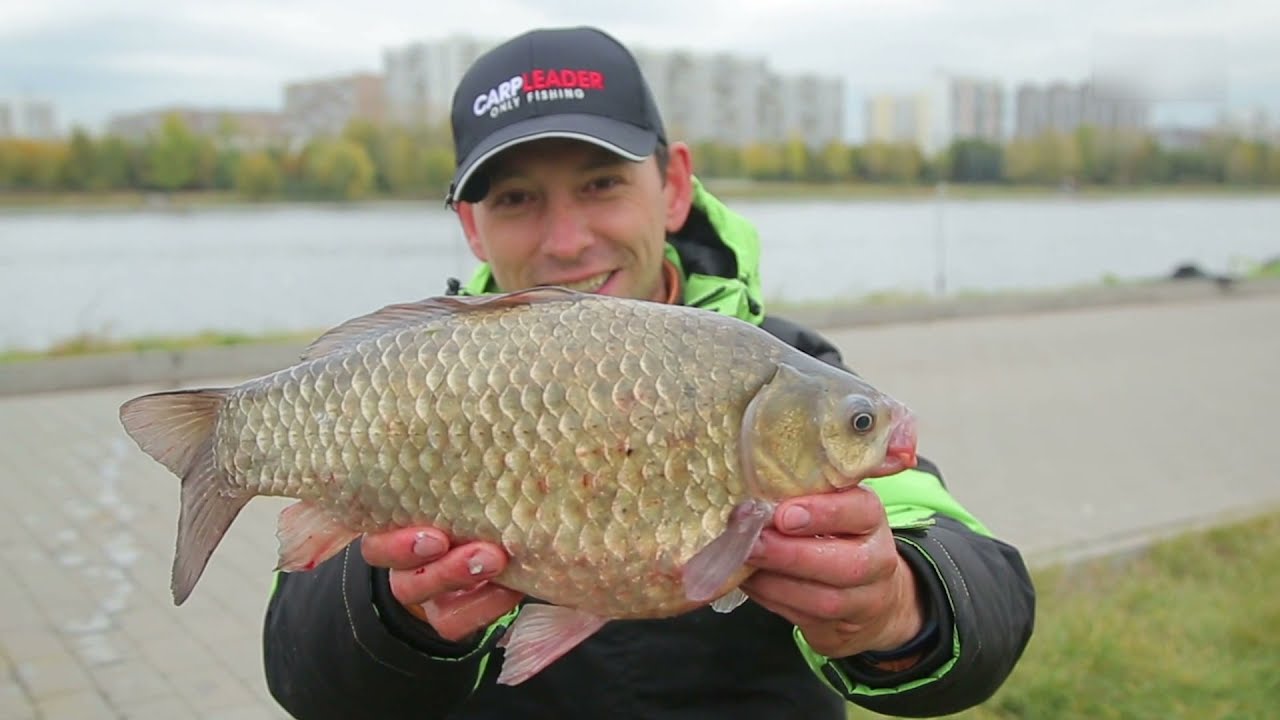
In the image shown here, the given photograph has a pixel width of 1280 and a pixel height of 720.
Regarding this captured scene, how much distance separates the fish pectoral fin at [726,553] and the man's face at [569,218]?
2.46 ft

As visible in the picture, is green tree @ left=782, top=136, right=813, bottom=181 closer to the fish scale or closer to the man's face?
the man's face

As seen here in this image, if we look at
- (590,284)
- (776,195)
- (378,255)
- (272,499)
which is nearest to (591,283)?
(590,284)

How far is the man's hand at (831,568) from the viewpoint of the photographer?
4.09ft

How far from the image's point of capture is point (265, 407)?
139 cm

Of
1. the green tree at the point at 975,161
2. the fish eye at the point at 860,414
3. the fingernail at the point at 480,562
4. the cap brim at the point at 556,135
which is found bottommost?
the green tree at the point at 975,161

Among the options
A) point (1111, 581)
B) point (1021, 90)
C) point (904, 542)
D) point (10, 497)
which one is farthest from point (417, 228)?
point (904, 542)

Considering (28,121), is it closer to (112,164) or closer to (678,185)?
(112,164)

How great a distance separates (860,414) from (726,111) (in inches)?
991

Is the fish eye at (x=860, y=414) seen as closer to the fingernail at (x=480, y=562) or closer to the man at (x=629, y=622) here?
the man at (x=629, y=622)

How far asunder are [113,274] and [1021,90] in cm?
2112

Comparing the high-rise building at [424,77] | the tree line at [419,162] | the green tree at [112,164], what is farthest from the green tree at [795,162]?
the green tree at [112,164]

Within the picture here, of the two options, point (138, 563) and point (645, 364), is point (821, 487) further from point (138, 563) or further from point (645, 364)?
point (138, 563)

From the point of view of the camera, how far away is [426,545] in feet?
4.25

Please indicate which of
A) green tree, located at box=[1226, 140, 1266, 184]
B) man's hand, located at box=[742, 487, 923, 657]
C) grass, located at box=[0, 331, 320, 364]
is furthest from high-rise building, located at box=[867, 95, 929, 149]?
man's hand, located at box=[742, 487, 923, 657]
